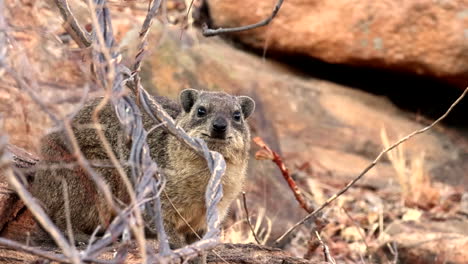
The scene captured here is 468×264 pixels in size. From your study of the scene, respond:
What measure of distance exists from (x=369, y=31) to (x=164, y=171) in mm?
6802

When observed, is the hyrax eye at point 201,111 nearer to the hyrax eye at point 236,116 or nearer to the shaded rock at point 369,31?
the hyrax eye at point 236,116

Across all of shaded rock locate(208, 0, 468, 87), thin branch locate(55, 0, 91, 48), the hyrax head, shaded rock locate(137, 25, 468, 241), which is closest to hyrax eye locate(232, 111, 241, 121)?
the hyrax head

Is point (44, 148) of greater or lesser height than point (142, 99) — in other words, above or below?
below

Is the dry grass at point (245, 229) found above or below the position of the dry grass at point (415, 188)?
above

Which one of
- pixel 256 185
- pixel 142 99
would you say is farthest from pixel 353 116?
pixel 142 99

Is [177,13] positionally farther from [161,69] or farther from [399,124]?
[399,124]

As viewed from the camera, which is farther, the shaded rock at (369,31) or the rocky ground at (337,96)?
the shaded rock at (369,31)

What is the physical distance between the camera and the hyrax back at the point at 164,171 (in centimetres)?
502

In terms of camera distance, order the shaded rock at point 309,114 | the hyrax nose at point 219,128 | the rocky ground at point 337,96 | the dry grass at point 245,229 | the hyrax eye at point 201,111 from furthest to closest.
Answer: the shaded rock at point 309,114 → the rocky ground at point 337,96 → the dry grass at point 245,229 → the hyrax eye at point 201,111 → the hyrax nose at point 219,128

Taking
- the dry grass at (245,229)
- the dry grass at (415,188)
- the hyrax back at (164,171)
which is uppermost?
the hyrax back at (164,171)

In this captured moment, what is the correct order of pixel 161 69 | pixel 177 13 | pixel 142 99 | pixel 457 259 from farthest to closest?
pixel 177 13
pixel 161 69
pixel 457 259
pixel 142 99

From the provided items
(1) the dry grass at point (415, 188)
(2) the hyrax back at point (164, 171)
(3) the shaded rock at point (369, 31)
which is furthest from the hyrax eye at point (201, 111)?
(3) the shaded rock at point (369, 31)

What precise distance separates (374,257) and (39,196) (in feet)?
11.9

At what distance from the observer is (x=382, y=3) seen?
11055 millimetres
